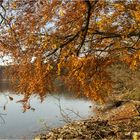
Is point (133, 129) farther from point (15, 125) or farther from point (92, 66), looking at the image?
point (15, 125)

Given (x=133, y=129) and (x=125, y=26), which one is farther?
(x=125, y=26)

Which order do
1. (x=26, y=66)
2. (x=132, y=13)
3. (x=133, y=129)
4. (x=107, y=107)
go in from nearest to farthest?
(x=133, y=129)
(x=132, y=13)
(x=26, y=66)
(x=107, y=107)

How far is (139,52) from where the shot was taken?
13.3 meters

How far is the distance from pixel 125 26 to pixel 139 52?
938mm

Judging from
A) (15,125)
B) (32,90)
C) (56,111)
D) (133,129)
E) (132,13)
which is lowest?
(133,129)

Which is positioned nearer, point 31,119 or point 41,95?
point 41,95

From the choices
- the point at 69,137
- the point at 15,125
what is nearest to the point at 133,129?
the point at 69,137

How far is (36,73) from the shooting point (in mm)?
14328

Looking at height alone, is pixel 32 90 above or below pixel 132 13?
below

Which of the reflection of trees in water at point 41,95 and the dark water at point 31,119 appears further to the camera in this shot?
the dark water at point 31,119

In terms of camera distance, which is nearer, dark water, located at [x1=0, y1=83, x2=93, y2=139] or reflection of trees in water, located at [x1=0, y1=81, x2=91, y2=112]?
reflection of trees in water, located at [x1=0, y1=81, x2=91, y2=112]

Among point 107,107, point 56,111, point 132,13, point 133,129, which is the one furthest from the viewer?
point 56,111

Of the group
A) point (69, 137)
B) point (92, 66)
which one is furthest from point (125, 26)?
point (69, 137)

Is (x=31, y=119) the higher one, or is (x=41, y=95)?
(x=31, y=119)
